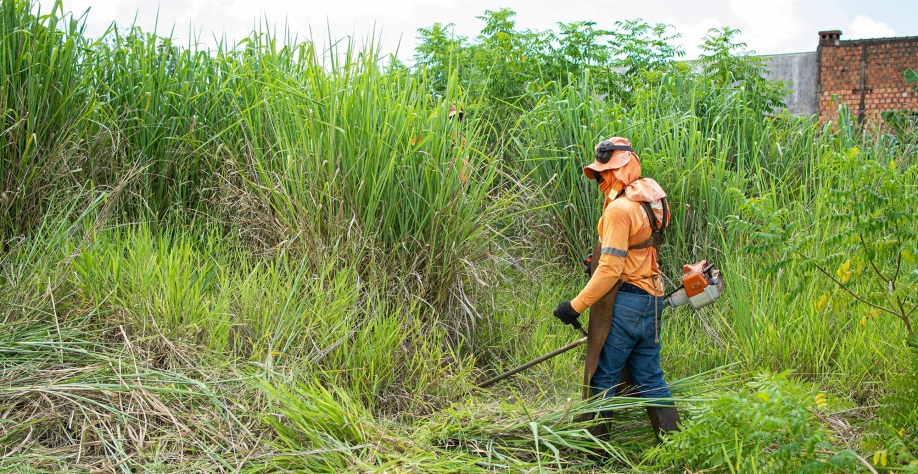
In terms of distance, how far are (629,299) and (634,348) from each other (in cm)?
30

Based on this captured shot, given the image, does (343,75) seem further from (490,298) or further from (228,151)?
(490,298)

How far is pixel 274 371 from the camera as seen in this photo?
12.3 ft

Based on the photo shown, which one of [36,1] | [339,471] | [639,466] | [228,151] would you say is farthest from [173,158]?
[639,466]

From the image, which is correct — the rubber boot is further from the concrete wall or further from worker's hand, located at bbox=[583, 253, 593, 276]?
the concrete wall

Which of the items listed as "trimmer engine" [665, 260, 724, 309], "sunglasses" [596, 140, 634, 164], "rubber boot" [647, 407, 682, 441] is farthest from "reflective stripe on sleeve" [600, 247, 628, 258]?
"rubber boot" [647, 407, 682, 441]

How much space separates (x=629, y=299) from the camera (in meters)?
3.99

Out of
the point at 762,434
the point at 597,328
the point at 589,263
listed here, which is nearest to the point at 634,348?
the point at 597,328

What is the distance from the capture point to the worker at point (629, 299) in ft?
12.9

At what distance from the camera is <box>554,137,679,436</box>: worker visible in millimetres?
3936

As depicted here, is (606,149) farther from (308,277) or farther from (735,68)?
(735,68)

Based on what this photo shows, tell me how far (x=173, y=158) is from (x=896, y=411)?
15.9ft

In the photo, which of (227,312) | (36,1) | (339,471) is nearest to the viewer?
(339,471)

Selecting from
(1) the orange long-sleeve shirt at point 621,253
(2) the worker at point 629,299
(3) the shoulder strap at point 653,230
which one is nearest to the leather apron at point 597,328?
(2) the worker at point 629,299

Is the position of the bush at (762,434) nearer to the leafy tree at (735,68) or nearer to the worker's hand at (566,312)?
the worker's hand at (566,312)
